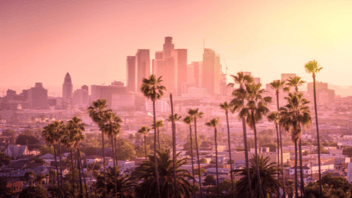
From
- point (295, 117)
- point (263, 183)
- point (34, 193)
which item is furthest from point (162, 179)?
point (34, 193)

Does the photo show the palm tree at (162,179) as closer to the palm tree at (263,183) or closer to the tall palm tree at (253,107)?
the palm tree at (263,183)

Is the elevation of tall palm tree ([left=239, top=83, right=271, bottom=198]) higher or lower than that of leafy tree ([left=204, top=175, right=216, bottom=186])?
higher

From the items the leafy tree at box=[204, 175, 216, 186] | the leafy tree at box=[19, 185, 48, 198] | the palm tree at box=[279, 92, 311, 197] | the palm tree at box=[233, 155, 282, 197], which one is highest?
the palm tree at box=[279, 92, 311, 197]

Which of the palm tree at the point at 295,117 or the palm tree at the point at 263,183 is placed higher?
the palm tree at the point at 295,117

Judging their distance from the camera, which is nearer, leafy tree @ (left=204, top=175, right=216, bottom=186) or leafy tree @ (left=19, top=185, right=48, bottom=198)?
leafy tree @ (left=19, top=185, right=48, bottom=198)

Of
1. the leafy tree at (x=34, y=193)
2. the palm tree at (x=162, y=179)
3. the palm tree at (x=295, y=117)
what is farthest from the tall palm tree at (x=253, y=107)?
the leafy tree at (x=34, y=193)

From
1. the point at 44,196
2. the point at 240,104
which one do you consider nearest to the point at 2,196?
the point at 44,196

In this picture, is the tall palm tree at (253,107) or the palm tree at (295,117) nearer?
the tall palm tree at (253,107)

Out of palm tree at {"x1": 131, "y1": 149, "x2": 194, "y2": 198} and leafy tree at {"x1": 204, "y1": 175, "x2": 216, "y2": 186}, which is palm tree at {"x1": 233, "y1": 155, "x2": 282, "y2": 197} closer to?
palm tree at {"x1": 131, "y1": 149, "x2": 194, "y2": 198}

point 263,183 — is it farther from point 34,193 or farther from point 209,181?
point 209,181

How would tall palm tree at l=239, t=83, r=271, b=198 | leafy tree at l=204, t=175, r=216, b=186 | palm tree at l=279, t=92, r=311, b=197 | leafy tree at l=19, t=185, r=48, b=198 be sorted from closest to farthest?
1. tall palm tree at l=239, t=83, r=271, b=198
2. palm tree at l=279, t=92, r=311, b=197
3. leafy tree at l=19, t=185, r=48, b=198
4. leafy tree at l=204, t=175, r=216, b=186

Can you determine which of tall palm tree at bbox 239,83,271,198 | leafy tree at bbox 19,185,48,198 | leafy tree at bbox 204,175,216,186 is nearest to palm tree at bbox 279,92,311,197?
tall palm tree at bbox 239,83,271,198

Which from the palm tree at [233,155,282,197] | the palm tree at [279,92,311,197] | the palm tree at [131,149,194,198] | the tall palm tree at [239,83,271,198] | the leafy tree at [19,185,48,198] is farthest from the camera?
the leafy tree at [19,185,48,198]
